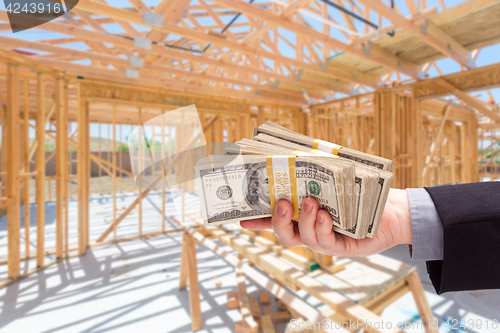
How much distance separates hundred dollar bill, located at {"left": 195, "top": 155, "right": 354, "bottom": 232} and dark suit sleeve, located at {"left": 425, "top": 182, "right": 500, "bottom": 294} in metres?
0.42

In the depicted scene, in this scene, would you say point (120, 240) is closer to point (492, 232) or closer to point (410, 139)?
point (492, 232)

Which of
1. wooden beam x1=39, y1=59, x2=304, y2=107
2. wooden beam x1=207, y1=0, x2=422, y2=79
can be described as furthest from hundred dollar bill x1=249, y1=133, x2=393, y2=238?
wooden beam x1=39, y1=59, x2=304, y2=107

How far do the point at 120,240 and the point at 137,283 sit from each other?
6.93 ft

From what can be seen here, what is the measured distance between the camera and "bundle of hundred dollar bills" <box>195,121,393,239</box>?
0.79 m

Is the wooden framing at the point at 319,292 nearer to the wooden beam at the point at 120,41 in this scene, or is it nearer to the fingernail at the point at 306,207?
the fingernail at the point at 306,207

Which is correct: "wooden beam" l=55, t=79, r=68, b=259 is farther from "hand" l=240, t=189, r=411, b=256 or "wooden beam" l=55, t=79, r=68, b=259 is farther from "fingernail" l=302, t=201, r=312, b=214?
"fingernail" l=302, t=201, r=312, b=214

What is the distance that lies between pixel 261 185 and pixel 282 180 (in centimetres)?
8

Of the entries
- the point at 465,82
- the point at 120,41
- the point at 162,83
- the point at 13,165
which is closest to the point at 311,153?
the point at 120,41

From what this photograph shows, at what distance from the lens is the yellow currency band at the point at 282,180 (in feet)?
2.69

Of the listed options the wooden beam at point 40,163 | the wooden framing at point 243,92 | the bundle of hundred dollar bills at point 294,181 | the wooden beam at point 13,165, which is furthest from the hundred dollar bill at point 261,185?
the wooden beam at point 40,163

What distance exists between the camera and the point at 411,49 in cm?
421

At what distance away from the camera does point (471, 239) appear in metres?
0.83

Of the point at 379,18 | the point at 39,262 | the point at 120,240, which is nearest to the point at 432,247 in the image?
the point at 379,18

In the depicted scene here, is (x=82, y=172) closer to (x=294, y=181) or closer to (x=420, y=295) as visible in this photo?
(x=294, y=181)
